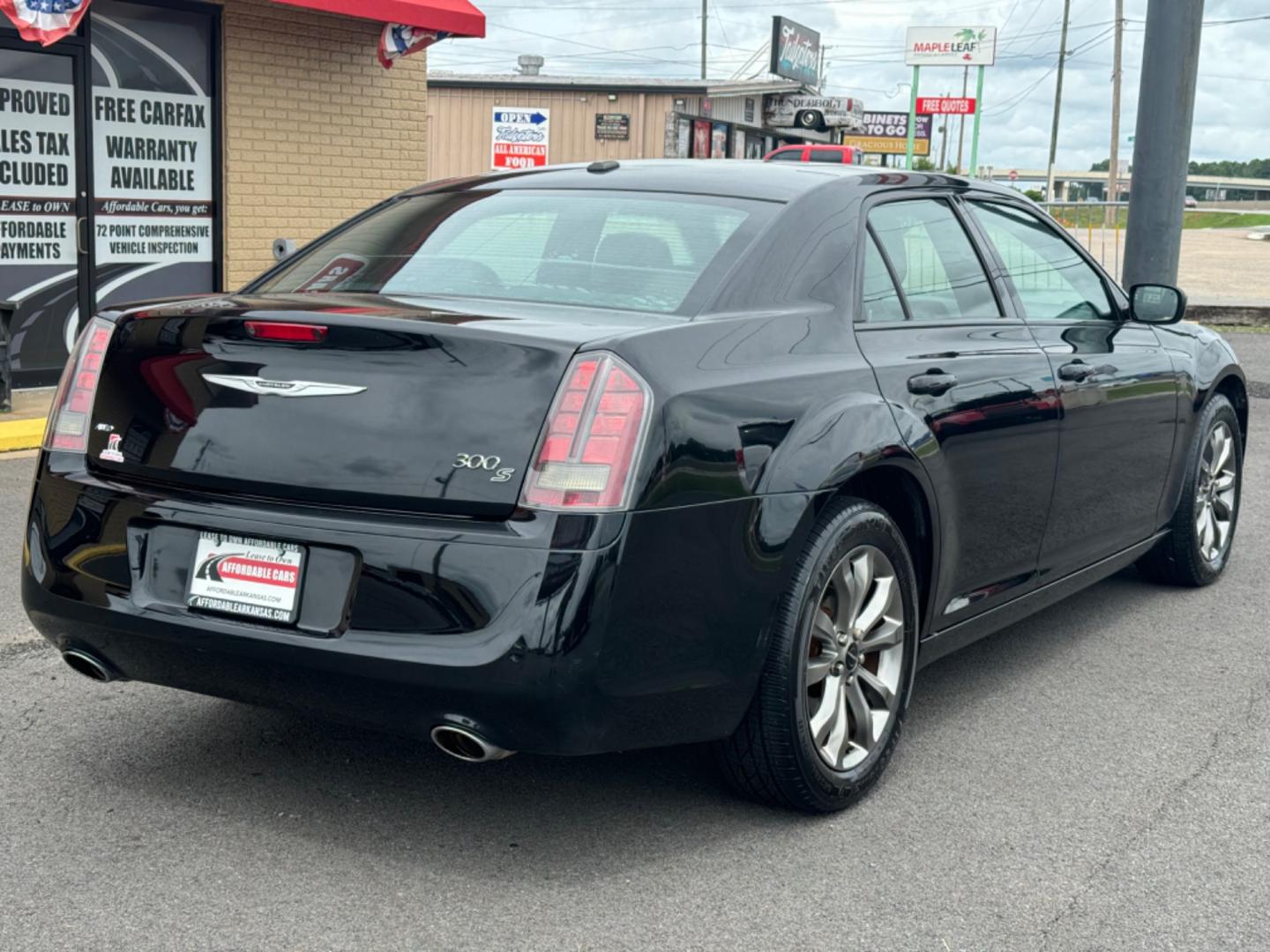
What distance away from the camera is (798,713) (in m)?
3.47

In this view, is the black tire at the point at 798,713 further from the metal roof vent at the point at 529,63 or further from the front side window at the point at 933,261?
the metal roof vent at the point at 529,63

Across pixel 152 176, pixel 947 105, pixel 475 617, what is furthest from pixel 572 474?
pixel 947 105

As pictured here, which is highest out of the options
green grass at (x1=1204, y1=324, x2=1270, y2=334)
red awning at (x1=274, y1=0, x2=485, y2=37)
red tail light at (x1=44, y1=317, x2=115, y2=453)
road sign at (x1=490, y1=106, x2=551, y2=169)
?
red awning at (x1=274, y1=0, x2=485, y2=37)

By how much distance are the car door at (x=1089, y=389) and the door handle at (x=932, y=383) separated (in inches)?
27.6

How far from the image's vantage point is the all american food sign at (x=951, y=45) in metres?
39.5

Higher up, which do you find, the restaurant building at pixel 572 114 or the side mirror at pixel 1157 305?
the restaurant building at pixel 572 114

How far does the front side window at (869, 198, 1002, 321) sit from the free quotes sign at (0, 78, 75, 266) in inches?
330

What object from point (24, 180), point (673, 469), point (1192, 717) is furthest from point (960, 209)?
point (24, 180)

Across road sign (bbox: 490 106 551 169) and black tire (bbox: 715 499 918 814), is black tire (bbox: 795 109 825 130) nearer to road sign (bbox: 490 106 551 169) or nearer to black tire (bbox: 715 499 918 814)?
road sign (bbox: 490 106 551 169)

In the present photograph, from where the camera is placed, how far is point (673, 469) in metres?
3.14

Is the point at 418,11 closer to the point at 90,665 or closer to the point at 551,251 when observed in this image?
the point at 551,251

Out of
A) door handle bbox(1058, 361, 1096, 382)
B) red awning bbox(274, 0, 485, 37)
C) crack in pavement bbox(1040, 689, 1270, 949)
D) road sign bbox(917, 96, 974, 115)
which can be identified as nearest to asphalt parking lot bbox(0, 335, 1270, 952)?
crack in pavement bbox(1040, 689, 1270, 949)

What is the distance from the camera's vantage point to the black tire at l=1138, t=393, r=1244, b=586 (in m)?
5.86

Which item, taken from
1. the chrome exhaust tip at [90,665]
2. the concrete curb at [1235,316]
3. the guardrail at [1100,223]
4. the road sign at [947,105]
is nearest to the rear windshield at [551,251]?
the chrome exhaust tip at [90,665]
